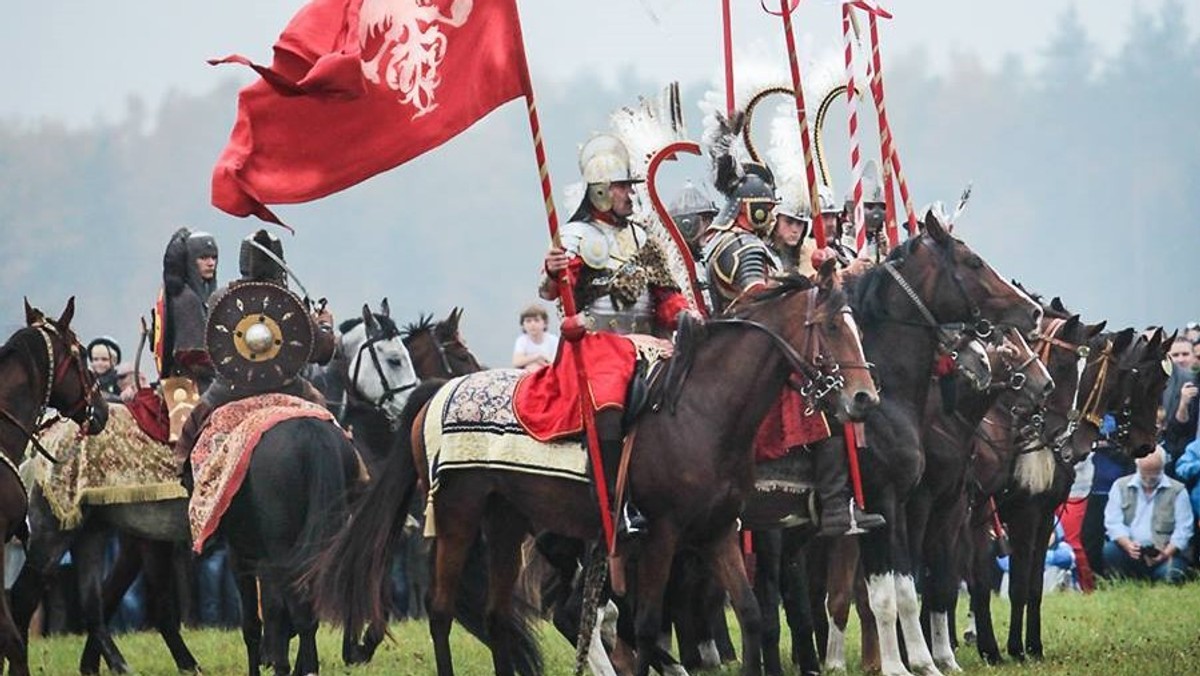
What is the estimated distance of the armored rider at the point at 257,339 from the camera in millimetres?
14195

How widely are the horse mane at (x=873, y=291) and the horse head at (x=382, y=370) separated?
13.4 ft

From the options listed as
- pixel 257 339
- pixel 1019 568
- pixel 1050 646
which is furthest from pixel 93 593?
pixel 1050 646

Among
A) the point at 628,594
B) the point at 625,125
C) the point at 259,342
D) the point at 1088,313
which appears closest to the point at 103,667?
the point at 259,342

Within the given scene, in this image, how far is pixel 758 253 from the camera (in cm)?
1362

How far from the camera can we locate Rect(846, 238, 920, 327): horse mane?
44.9 feet

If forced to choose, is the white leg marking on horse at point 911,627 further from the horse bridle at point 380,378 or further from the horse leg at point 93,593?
the horse leg at point 93,593

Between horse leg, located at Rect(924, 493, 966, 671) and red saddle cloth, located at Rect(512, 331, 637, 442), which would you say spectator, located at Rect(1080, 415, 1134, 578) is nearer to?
horse leg, located at Rect(924, 493, 966, 671)

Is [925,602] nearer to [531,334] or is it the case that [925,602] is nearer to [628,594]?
[628,594]

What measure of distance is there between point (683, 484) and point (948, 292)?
2329 millimetres

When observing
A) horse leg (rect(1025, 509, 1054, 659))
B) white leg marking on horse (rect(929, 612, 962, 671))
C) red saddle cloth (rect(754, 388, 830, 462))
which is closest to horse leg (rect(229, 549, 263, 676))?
red saddle cloth (rect(754, 388, 830, 462))

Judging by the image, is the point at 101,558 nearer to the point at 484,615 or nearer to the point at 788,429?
the point at 484,615

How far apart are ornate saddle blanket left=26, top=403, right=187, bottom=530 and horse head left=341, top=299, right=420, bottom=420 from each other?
1.82 m

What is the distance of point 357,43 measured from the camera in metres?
11.9

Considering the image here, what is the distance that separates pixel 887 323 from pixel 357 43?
3508mm
